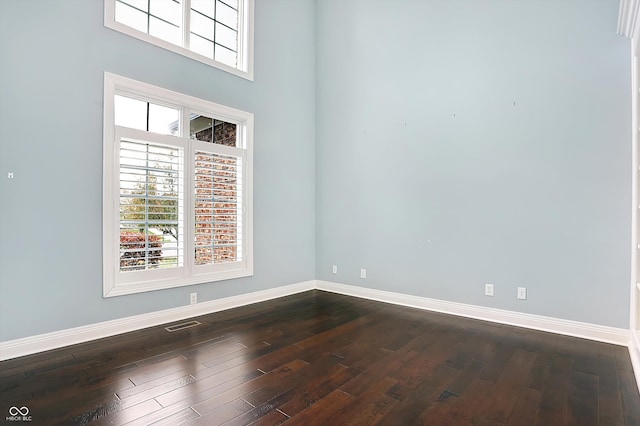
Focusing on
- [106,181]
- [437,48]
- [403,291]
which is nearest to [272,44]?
[437,48]

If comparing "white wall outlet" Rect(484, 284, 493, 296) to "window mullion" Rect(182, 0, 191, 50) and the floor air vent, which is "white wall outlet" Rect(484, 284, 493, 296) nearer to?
the floor air vent

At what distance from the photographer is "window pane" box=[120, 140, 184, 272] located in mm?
3283

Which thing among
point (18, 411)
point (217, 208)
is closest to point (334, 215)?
point (217, 208)

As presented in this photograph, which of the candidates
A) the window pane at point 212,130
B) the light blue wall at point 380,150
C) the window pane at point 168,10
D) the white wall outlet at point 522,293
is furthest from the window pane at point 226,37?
the white wall outlet at point 522,293

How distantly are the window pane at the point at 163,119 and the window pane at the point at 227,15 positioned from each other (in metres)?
1.37

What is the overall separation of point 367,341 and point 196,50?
3638mm

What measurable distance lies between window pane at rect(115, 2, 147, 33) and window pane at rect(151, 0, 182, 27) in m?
0.15

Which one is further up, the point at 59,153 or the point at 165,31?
the point at 165,31

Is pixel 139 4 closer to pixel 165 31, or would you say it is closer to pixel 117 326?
pixel 165 31

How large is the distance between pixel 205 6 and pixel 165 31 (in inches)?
26.9

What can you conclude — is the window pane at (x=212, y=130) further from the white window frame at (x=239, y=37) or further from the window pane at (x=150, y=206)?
the white window frame at (x=239, y=37)

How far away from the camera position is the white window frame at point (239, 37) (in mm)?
3197

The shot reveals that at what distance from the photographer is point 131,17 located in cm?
339

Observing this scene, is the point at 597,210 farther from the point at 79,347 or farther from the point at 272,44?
the point at 79,347
